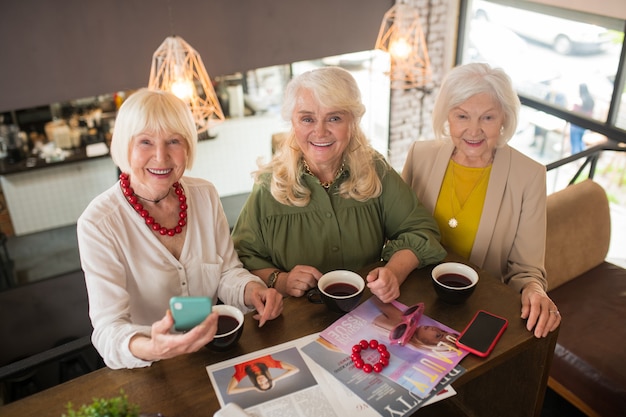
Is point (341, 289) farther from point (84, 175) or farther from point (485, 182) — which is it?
point (84, 175)

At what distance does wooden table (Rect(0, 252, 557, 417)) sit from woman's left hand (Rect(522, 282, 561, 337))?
0.02 meters

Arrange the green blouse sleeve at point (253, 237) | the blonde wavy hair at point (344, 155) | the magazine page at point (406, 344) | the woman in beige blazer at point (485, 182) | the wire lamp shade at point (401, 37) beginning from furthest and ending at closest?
the wire lamp shade at point (401, 37) < the woman in beige blazer at point (485, 182) < the green blouse sleeve at point (253, 237) < the blonde wavy hair at point (344, 155) < the magazine page at point (406, 344)

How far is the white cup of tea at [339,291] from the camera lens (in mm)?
1457

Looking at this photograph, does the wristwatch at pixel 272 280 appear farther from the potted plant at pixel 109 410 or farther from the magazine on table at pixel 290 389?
Result: the potted plant at pixel 109 410

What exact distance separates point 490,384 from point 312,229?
2.39 ft

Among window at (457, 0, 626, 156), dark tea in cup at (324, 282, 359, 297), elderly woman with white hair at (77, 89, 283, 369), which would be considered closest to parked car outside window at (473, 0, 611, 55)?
window at (457, 0, 626, 156)

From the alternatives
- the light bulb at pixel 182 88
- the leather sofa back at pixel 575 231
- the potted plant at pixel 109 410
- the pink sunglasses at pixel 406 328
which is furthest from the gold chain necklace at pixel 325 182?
the light bulb at pixel 182 88

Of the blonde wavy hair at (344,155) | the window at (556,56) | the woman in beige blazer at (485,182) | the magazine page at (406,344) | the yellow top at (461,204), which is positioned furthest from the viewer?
the window at (556,56)

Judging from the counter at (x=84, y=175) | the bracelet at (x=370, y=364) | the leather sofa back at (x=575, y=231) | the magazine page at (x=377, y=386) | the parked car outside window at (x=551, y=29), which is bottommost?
the counter at (x=84, y=175)

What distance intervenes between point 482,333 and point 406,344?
194mm

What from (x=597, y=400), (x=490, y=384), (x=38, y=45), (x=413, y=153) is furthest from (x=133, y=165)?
(x=38, y=45)

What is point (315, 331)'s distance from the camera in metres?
1.44

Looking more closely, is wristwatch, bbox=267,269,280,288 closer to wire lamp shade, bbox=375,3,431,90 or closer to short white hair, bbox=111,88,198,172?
short white hair, bbox=111,88,198,172

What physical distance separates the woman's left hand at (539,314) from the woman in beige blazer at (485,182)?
315mm
